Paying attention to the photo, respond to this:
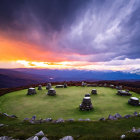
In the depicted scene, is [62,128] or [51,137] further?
[62,128]

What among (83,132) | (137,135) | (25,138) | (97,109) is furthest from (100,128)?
(97,109)

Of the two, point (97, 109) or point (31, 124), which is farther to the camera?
point (97, 109)

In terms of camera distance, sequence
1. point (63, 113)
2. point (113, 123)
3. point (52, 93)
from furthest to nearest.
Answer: point (52, 93)
point (63, 113)
point (113, 123)

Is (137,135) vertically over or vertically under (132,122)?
over

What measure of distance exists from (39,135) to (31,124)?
2.07 m

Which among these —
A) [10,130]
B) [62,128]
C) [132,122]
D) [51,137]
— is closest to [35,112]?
[10,130]

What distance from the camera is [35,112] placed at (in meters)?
10.1

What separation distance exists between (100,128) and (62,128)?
212 cm

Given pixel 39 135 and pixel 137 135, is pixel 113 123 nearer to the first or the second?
pixel 137 135

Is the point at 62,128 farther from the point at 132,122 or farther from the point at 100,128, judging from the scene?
the point at 132,122

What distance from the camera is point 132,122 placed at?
680 centimetres

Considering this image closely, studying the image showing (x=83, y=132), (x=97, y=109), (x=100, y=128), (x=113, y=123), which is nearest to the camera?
(x=83, y=132)

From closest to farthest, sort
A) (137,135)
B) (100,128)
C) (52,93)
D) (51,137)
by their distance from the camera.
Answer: (137,135) → (51,137) → (100,128) → (52,93)

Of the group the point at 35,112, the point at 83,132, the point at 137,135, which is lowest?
the point at 35,112
